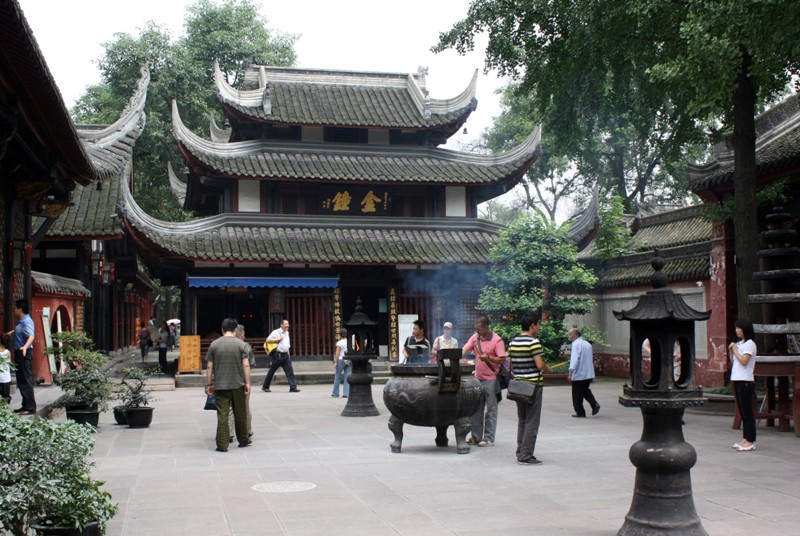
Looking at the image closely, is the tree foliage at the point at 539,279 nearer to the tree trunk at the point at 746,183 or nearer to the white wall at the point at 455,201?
the white wall at the point at 455,201

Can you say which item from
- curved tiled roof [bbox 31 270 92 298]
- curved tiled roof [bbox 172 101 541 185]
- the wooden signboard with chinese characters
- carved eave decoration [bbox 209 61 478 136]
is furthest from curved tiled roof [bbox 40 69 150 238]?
carved eave decoration [bbox 209 61 478 136]

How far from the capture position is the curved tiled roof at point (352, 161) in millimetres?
22969

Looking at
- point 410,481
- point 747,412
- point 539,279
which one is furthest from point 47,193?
point 539,279

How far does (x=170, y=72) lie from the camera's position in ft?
108

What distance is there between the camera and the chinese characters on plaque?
24.5m

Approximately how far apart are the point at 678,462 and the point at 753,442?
15.7 feet

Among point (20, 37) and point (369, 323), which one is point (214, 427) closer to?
point (369, 323)

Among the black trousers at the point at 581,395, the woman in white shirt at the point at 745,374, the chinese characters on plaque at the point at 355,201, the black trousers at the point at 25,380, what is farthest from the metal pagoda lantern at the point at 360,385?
the chinese characters on plaque at the point at 355,201

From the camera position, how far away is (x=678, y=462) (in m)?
5.49

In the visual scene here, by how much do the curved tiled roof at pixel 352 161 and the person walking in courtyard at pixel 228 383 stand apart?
13.4 meters

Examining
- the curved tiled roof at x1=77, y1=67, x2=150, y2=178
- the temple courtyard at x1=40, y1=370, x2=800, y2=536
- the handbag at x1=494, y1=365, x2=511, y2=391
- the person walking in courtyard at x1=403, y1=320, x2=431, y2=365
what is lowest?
the temple courtyard at x1=40, y1=370, x2=800, y2=536

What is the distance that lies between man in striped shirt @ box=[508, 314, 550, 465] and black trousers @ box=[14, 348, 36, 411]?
22.2ft

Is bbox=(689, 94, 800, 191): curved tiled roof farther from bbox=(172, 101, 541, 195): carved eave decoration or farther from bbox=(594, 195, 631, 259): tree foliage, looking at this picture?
bbox=(172, 101, 541, 195): carved eave decoration

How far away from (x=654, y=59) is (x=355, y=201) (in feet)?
39.9
